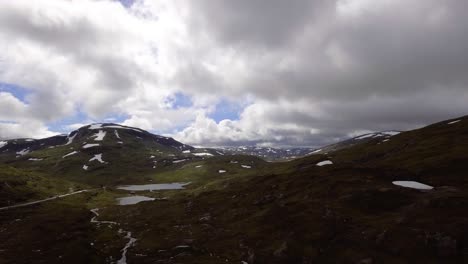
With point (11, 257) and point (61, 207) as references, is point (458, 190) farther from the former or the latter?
point (61, 207)

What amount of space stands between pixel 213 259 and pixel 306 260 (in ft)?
63.9

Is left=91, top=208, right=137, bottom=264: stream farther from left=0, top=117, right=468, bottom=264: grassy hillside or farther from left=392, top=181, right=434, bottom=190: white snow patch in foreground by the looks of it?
left=392, top=181, right=434, bottom=190: white snow patch in foreground

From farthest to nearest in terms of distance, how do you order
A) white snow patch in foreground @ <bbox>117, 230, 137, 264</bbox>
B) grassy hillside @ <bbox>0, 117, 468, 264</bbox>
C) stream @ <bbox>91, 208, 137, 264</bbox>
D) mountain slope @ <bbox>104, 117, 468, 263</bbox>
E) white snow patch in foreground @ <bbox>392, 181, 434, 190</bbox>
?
white snow patch in foreground @ <bbox>392, 181, 434, 190</bbox> < stream @ <bbox>91, 208, 137, 264</bbox> < white snow patch in foreground @ <bbox>117, 230, 137, 264</bbox> < grassy hillside @ <bbox>0, 117, 468, 264</bbox> < mountain slope @ <bbox>104, 117, 468, 263</bbox>

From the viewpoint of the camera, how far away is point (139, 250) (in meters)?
85.4

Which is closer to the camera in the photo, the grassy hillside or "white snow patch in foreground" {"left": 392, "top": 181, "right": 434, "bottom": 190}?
the grassy hillside

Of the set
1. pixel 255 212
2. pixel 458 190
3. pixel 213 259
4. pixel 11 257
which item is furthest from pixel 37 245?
pixel 458 190

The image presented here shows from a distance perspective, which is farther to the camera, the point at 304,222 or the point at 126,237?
the point at 126,237

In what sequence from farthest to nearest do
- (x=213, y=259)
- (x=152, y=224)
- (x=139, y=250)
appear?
(x=152, y=224) → (x=139, y=250) → (x=213, y=259)

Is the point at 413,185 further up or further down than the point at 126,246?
further up

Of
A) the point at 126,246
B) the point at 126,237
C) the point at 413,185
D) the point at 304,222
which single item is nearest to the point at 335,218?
the point at 304,222

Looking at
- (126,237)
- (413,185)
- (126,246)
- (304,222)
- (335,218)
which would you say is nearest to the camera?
(335,218)

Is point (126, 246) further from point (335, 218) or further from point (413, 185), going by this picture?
point (413, 185)

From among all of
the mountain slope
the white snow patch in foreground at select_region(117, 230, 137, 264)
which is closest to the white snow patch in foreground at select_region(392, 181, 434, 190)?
the mountain slope

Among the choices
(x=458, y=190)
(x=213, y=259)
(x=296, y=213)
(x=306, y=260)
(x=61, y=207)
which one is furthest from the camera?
(x=61, y=207)
